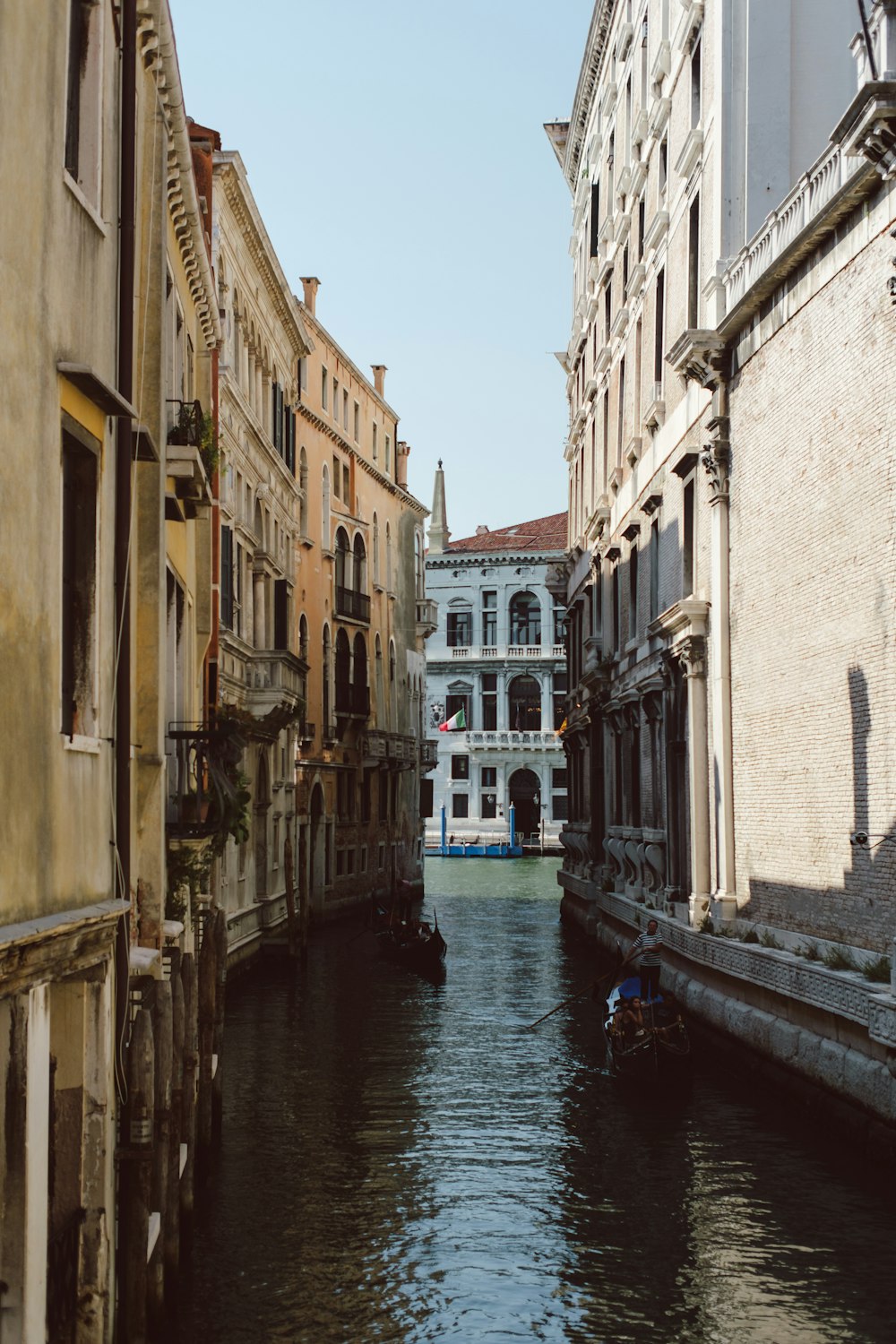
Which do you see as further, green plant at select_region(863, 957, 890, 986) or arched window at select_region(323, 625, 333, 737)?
arched window at select_region(323, 625, 333, 737)

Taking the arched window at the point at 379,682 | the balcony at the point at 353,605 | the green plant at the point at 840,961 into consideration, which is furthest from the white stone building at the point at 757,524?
the arched window at the point at 379,682

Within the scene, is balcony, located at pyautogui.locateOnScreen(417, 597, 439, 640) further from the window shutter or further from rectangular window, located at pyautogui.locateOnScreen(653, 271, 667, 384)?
rectangular window, located at pyautogui.locateOnScreen(653, 271, 667, 384)

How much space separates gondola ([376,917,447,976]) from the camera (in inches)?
1084

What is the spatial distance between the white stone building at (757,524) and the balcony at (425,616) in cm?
2014

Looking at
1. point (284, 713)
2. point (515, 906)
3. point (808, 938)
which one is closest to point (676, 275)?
point (284, 713)

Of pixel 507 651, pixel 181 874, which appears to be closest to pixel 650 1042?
pixel 181 874

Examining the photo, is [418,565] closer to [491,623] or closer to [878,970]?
[491,623]

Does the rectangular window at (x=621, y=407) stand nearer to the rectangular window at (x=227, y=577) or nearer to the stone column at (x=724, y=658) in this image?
the rectangular window at (x=227, y=577)

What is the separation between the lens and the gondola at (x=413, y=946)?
2753 cm

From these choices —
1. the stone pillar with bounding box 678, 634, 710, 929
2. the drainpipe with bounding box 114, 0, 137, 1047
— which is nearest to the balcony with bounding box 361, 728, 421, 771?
the stone pillar with bounding box 678, 634, 710, 929

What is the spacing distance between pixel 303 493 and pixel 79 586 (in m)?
28.7

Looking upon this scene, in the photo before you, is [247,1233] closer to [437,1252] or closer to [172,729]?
[437,1252]

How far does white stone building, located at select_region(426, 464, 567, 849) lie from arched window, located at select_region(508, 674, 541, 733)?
0.04 meters

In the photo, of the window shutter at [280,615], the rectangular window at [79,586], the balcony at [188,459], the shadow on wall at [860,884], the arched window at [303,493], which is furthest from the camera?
the arched window at [303,493]
